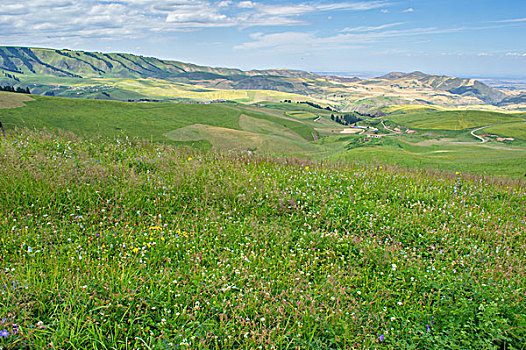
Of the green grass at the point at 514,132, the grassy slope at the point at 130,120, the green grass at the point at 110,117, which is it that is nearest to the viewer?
the green grass at the point at 110,117

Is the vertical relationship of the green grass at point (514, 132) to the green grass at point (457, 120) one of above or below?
below

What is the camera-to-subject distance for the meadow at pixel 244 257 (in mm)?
4074

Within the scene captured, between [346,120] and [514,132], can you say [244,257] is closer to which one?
[514,132]

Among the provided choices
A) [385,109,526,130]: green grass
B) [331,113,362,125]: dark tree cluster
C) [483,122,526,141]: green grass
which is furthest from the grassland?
[331,113,362,125]: dark tree cluster

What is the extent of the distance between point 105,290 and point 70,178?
4.27m

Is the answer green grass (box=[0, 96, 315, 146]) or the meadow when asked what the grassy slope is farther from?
the meadow

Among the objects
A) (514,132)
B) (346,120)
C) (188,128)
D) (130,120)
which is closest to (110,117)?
(130,120)

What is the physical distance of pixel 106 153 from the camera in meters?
9.80

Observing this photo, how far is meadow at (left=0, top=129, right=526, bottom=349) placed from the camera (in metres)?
4.07

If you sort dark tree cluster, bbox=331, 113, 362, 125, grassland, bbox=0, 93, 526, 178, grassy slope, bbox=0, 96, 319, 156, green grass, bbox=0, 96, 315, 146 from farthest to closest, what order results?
dark tree cluster, bbox=331, 113, 362, 125 → grassy slope, bbox=0, 96, 319, 156 → green grass, bbox=0, 96, 315, 146 → grassland, bbox=0, 93, 526, 178

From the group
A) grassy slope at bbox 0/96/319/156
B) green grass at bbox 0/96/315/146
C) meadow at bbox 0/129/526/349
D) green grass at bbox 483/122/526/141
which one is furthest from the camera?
green grass at bbox 483/122/526/141

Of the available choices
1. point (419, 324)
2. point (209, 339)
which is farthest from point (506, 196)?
point (209, 339)

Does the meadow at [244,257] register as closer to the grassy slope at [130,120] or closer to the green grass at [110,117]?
the grassy slope at [130,120]

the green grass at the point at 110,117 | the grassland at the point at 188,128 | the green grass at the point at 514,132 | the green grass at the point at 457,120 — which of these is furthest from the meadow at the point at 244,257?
the green grass at the point at 457,120
